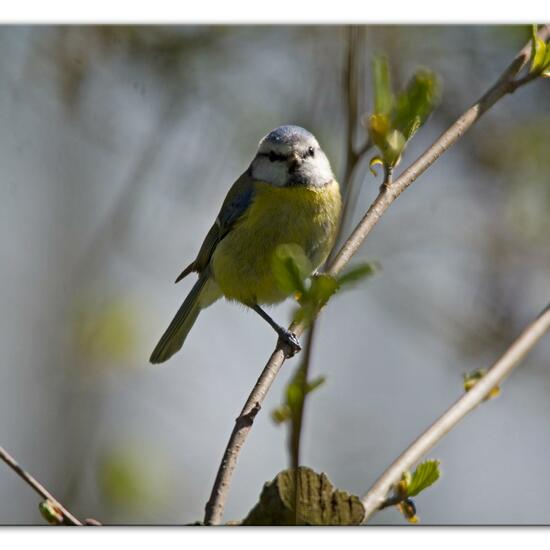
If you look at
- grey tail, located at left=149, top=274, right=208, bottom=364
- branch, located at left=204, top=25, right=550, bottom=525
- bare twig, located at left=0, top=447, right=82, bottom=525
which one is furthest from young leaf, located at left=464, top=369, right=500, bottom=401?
grey tail, located at left=149, top=274, right=208, bottom=364

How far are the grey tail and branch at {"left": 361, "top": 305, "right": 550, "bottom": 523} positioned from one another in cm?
104

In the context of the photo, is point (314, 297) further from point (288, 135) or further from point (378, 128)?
point (288, 135)

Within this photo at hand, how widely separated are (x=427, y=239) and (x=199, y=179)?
0.56 m

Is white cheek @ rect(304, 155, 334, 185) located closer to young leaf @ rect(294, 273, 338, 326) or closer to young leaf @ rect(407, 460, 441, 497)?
young leaf @ rect(407, 460, 441, 497)

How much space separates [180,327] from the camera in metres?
2.07

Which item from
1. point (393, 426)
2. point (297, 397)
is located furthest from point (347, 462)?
point (297, 397)

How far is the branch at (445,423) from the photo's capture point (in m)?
1.06

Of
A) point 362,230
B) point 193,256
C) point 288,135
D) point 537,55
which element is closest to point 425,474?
point 362,230

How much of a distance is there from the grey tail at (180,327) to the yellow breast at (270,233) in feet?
0.37

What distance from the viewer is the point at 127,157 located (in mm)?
2113

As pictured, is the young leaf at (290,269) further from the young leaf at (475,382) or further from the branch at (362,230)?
the young leaf at (475,382)

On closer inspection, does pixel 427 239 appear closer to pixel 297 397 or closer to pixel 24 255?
pixel 24 255

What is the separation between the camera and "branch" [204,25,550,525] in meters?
0.97
